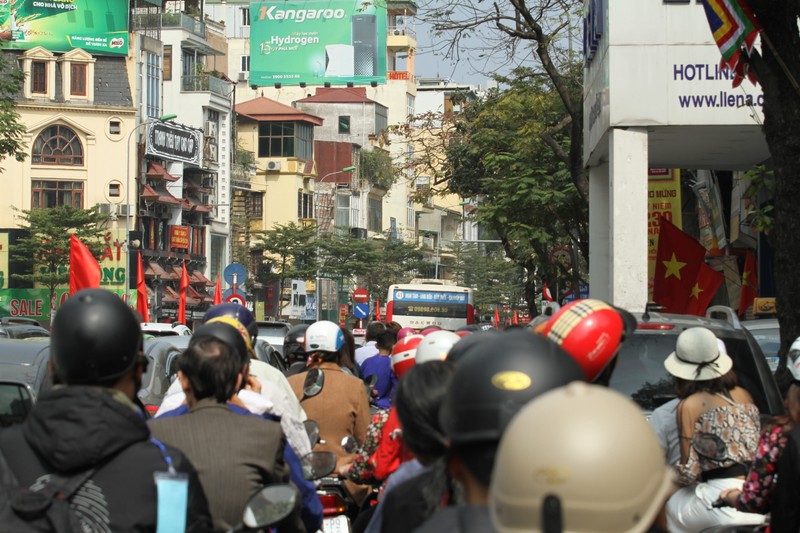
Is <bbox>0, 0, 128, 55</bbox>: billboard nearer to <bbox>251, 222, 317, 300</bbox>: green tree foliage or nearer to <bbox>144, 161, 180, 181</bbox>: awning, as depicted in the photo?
<bbox>144, 161, 180, 181</bbox>: awning

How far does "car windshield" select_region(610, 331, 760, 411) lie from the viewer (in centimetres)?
783

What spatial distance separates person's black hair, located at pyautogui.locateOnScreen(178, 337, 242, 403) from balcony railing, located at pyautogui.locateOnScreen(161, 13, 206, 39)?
64902mm

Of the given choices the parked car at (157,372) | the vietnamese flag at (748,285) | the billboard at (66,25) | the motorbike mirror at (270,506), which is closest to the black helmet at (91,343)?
the motorbike mirror at (270,506)

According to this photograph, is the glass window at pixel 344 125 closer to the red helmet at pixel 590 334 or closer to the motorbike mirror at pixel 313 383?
the motorbike mirror at pixel 313 383

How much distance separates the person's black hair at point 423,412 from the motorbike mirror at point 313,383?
3.74 meters

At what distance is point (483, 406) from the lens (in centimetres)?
250

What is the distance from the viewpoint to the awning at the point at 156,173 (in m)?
61.7

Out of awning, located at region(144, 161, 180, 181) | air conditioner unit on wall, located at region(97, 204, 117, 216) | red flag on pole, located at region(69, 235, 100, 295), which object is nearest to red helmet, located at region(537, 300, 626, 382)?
red flag on pole, located at region(69, 235, 100, 295)

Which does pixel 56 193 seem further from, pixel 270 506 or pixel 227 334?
Answer: pixel 270 506

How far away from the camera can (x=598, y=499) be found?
6.49 feet

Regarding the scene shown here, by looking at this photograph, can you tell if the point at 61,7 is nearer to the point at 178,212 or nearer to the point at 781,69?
the point at 178,212

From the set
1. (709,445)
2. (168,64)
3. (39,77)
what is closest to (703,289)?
(709,445)

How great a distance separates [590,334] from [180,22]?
65.9m

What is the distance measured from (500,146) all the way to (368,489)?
21.4m
